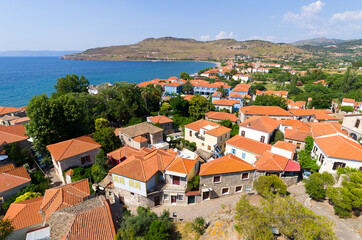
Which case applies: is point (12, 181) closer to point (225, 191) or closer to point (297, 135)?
point (225, 191)

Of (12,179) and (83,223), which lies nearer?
(83,223)

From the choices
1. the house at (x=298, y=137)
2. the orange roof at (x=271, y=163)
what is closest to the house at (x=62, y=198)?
the orange roof at (x=271, y=163)

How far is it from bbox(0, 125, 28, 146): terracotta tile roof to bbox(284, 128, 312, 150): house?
4193 cm

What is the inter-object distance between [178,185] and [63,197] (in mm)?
11528

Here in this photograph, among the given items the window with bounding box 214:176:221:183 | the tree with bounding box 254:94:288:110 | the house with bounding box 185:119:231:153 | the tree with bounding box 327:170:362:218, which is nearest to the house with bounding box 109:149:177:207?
the window with bounding box 214:176:221:183

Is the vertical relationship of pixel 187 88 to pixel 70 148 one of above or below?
below

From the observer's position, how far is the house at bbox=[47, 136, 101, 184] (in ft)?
77.6

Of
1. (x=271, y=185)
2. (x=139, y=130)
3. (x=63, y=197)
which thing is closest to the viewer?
(x=63, y=197)

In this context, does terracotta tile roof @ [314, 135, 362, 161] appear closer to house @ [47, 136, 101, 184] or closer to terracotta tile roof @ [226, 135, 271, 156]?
terracotta tile roof @ [226, 135, 271, 156]

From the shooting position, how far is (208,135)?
98.2 feet

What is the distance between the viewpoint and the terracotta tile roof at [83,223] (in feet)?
44.5

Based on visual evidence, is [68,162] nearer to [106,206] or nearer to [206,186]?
[106,206]

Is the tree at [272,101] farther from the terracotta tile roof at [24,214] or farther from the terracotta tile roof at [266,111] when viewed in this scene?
the terracotta tile roof at [24,214]

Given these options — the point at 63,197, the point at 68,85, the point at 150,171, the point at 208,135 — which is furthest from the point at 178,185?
the point at 68,85
